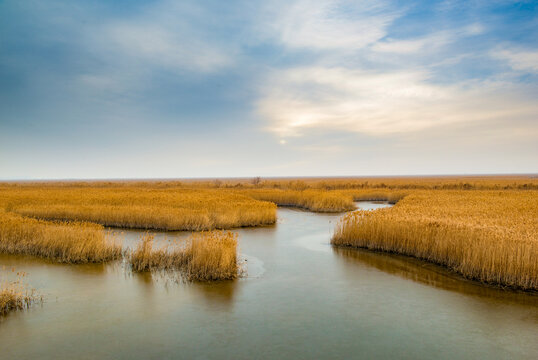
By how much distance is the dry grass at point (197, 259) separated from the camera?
11.1m

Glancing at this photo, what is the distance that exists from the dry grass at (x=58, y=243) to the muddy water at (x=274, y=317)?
841 millimetres

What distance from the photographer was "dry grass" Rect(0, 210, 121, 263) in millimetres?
13148

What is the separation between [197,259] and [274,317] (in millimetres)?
3812

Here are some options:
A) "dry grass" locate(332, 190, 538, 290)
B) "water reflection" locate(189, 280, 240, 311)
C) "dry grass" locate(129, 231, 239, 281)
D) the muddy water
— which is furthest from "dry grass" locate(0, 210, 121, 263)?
"dry grass" locate(332, 190, 538, 290)

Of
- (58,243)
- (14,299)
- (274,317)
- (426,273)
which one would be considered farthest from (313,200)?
(14,299)

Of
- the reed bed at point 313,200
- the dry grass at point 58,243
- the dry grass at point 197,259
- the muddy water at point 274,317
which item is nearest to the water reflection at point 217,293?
the muddy water at point 274,317

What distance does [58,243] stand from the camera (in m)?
13.6

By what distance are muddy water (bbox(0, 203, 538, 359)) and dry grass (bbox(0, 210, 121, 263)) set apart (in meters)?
0.84

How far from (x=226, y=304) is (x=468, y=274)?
7831 mm

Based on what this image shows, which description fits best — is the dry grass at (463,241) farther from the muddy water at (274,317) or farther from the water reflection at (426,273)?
the muddy water at (274,317)

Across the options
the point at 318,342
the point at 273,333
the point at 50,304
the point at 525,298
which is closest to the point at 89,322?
the point at 50,304

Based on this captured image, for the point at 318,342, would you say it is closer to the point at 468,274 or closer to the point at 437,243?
the point at 468,274

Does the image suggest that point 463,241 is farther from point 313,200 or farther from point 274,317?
point 313,200

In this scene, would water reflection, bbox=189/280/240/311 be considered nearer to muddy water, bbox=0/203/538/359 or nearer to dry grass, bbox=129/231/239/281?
muddy water, bbox=0/203/538/359
